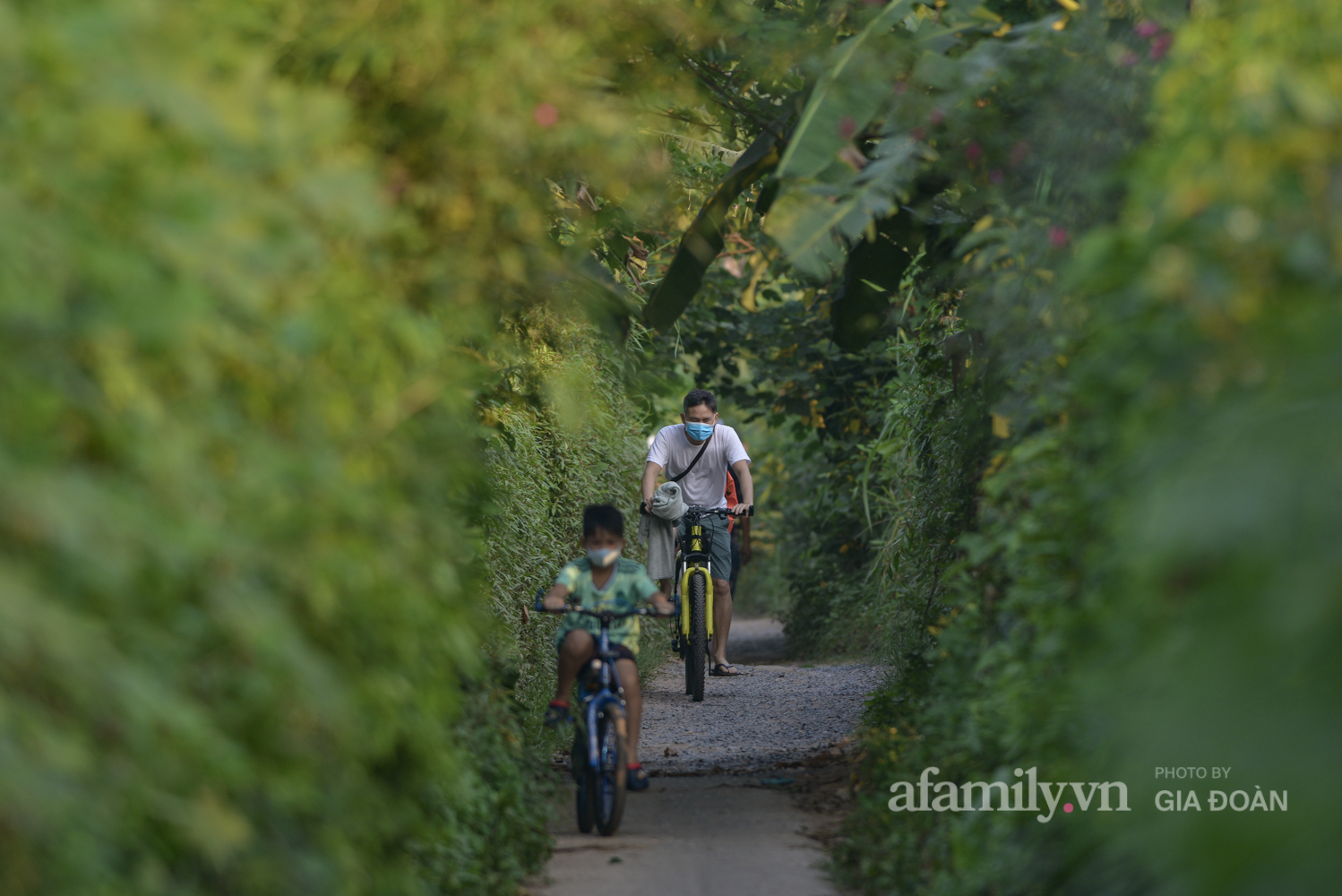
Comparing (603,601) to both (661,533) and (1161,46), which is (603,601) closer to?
(1161,46)

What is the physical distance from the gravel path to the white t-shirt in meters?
1.57

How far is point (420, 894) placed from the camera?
376 cm

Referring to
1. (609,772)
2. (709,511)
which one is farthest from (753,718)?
(609,772)

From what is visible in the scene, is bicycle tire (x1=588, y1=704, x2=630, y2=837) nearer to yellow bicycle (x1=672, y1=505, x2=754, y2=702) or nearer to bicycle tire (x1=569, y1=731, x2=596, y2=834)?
bicycle tire (x1=569, y1=731, x2=596, y2=834)

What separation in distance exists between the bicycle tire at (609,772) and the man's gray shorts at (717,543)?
4.44 meters

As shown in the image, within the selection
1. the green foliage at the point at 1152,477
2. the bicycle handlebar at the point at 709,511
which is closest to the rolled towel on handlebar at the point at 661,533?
the bicycle handlebar at the point at 709,511

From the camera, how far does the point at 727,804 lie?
634cm

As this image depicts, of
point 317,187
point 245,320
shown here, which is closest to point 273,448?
point 245,320

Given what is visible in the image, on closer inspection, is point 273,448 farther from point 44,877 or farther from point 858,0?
point 858,0

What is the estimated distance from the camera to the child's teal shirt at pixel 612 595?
5.91 m

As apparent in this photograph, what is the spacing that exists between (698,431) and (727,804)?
4135 mm

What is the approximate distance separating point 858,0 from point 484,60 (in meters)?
2.62

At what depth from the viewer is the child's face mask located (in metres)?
6.00

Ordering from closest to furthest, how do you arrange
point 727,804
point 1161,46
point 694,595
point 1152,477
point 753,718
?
1. point 1152,477
2. point 1161,46
3. point 727,804
4. point 753,718
5. point 694,595
